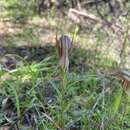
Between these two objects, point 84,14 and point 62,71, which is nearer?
point 62,71

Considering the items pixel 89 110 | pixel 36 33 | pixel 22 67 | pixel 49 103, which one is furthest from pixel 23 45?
pixel 89 110

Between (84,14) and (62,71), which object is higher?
(62,71)

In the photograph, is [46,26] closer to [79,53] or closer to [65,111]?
[79,53]

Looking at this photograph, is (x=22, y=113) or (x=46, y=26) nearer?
(x=22, y=113)

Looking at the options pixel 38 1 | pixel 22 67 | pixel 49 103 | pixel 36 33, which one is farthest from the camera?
pixel 38 1

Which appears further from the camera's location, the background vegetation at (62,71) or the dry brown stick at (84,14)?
the dry brown stick at (84,14)

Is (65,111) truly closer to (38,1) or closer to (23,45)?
(23,45)

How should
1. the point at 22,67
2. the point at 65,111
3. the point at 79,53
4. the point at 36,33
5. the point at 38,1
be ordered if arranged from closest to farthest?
the point at 65,111 → the point at 22,67 → the point at 79,53 → the point at 36,33 → the point at 38,1

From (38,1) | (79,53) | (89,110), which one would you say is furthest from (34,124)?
(38,1)

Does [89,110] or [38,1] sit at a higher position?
[38,1]

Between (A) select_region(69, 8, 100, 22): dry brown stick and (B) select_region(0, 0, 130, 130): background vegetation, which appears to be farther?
(A) select_region(69, 8, 100, 22): dry brown stick
